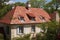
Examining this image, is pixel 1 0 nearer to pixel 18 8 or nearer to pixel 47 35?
pixel 18 8

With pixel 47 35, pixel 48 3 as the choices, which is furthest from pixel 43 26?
pixel 48 3

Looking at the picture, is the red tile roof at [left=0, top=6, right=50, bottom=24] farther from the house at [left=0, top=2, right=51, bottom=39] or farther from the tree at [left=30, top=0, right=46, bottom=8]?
the tree at [left=30, top=0, right=46, bottom=8]

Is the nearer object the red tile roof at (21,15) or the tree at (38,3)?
the red tile roof at (21,15)

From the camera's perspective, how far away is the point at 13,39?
109 feet

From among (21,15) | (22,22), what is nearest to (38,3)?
(21,15)

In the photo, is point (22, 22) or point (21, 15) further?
point (21, 15)

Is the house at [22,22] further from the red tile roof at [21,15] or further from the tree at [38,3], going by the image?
the tree at [38,3]

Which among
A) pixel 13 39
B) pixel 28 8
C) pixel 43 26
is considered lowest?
pixel 13 39

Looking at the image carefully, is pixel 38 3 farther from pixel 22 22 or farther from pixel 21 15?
pixel 22 22

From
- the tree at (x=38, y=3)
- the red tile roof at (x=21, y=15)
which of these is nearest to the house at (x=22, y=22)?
the red tile roof at (x=21, y=15)

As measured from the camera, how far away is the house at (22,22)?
3353 centimetres

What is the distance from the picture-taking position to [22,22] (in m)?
34.0

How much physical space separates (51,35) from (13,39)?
278 inches

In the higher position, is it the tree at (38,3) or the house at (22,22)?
the tree at (38,3)
